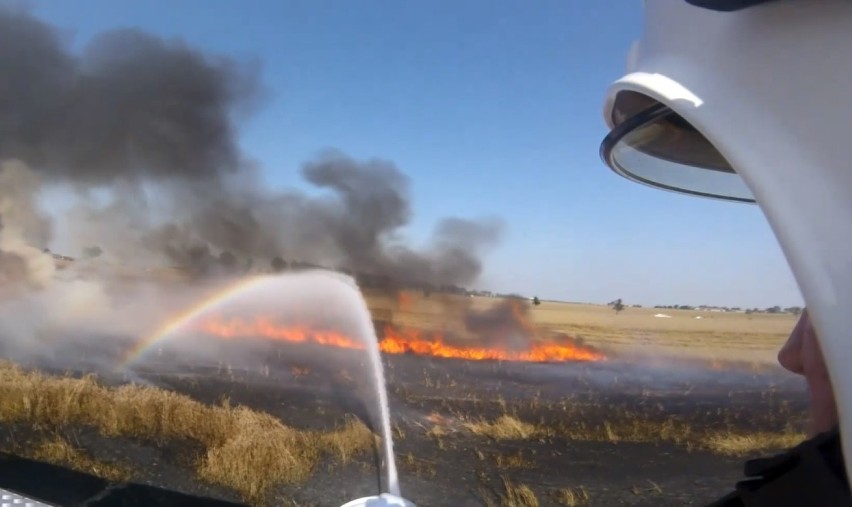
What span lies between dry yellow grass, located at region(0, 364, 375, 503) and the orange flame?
1.45 feet

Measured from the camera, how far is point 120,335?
326 centimetres

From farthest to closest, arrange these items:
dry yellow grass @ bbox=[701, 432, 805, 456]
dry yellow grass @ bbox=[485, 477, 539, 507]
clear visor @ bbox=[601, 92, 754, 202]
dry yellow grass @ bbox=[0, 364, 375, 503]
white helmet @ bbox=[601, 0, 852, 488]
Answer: dry yellow grass @ bbox=[0, 364, 375, 503] → dry yellow grass @ bbox=[485, 477, 539, 507] → dry yellow grass @ bbox=[701, 432, 805, 456] → clear visor @ bbox=[601, 92, 754, 202] → white helmet @ bbox=[601, 0, 852, 488]

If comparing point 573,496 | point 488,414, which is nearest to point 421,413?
point 488,414

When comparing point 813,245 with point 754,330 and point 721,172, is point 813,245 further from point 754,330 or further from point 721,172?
point 754,330

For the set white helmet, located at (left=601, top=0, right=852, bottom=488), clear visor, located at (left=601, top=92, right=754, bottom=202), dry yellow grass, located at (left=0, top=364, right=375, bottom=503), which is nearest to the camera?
white helmet, located at (left=601, top=0, right=852, bottom=488)

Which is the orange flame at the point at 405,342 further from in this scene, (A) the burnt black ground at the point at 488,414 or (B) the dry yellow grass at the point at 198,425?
(B) the dry yellow grass at the point at 198,425

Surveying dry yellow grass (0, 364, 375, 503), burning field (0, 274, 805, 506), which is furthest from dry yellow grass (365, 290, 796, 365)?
dry yellow grass (0, 364, 375, 503)

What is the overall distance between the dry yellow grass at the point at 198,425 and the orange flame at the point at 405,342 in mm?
442

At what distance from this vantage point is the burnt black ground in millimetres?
2084

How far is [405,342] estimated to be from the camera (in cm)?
277

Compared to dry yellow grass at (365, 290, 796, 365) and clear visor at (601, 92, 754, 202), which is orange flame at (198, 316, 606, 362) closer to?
dry yellow grass at (365, 290, 796, 365)

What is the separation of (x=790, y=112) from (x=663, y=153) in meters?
0.42

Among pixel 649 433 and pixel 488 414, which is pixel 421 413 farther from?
pixel 649 433

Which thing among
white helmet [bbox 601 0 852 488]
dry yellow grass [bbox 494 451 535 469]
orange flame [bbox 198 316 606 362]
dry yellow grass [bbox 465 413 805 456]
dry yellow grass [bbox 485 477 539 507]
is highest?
white helmet [bbox 601 0 852 488]
